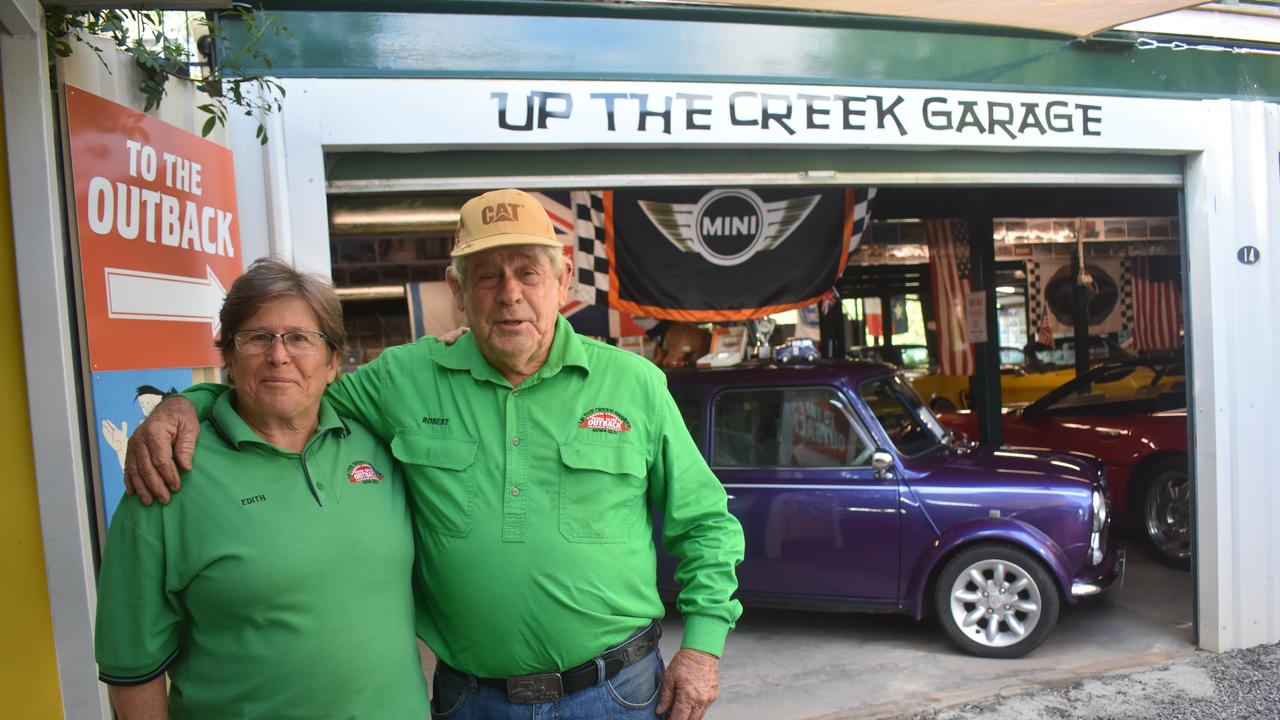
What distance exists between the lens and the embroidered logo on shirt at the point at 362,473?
186 cm

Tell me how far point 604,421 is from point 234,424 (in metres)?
0.84

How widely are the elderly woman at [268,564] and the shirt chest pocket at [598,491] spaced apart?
1.27 feet

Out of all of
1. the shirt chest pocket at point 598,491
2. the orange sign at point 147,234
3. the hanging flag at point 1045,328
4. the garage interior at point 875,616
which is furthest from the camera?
the hanging flag at point 1045,328

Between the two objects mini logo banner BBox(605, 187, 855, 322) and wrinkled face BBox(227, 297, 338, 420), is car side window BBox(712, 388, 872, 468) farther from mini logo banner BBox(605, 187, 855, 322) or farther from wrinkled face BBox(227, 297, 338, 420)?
wrinkled face BBox(227, 297, 338, 420)

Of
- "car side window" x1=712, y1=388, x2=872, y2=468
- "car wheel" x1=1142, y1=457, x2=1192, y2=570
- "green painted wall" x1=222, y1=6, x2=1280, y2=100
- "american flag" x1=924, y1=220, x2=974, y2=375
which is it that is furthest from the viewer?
"american flag" x1=924, y1=220, x2=974, y2=375

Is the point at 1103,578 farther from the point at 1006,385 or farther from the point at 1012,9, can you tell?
the point at 1006,385

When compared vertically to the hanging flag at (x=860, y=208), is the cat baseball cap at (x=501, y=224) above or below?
below

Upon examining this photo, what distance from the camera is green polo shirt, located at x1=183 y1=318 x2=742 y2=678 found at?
1.94 metres

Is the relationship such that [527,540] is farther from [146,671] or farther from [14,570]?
[14,570]

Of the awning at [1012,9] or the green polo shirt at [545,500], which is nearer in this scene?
the green polo shirt at [545,500]

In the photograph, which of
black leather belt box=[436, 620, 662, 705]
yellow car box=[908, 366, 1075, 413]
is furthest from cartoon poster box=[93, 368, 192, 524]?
yellow car box=[908, 366, 1075, 413]

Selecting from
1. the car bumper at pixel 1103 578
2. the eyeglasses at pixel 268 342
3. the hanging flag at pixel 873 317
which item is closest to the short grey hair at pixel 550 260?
the eyeglasses at pixel 268 342

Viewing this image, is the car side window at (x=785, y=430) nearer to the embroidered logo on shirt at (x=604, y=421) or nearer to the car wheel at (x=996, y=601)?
the car wheel at (x=996, y=601)

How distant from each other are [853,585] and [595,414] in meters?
3.48
